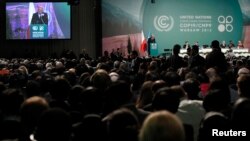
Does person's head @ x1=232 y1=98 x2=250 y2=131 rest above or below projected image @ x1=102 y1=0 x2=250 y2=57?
below

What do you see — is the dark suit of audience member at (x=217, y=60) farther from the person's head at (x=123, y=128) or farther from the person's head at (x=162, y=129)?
the person's head at (x=162, y=129)

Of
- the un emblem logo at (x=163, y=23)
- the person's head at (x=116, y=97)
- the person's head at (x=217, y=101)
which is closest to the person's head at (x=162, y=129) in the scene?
the person's head at (x=217, y=101)

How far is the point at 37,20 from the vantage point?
18.5m

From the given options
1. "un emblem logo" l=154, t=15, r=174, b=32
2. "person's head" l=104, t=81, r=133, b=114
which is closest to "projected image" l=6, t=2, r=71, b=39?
"un emblem logo" l=154, t=15, r=174, b=32

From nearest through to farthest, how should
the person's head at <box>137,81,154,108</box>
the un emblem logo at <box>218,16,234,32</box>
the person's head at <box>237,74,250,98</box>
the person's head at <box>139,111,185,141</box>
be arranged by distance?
the person's head at <box>139,111,185,141</box>
the person's head at <box>237,74,250,98</box>
the person's head at <box>137,81,154,108</box>
the un emblem logo at <box>218,16,234,32</box>

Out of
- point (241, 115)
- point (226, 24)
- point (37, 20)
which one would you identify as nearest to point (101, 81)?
point (241, 115)

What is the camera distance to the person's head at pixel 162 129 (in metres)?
2.17

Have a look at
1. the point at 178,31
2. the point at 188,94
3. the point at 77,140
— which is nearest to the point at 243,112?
the point at 77,140

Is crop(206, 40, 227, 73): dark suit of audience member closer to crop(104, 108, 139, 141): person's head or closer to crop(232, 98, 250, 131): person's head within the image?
crop(232, 98, 250, 131): person's head

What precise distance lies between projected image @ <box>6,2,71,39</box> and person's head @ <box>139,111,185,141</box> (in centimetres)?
1679

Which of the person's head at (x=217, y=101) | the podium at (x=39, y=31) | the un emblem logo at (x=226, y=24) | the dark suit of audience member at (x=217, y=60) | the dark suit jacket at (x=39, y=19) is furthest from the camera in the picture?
the un emblem logo at (x=226, y=24)

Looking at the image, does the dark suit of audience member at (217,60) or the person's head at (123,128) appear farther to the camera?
the dark suit of audience member at (217,60)

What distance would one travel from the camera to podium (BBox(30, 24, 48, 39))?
18.6m

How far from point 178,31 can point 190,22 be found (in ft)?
2.73
